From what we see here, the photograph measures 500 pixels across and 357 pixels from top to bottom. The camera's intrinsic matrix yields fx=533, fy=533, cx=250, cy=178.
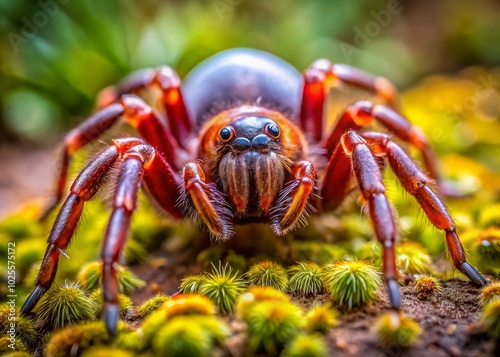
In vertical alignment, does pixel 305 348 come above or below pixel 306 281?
below

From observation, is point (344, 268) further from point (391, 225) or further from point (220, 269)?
point (220, 269)

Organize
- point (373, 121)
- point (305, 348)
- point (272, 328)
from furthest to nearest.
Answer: point (373, 121) → point (272, 328) → point (305, 348)

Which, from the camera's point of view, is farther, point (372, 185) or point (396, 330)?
point (372, 185)

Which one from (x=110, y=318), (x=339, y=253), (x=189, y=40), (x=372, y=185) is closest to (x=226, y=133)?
(x=372, y=185)

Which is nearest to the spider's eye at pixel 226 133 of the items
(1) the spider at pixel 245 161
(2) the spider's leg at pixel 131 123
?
(1) the spider at pixel 245 161

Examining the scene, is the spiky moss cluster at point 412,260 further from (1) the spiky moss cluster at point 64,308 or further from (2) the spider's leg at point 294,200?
(1) the spiky moss cluster at point 64,308

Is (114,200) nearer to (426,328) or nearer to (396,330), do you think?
(396,330)
